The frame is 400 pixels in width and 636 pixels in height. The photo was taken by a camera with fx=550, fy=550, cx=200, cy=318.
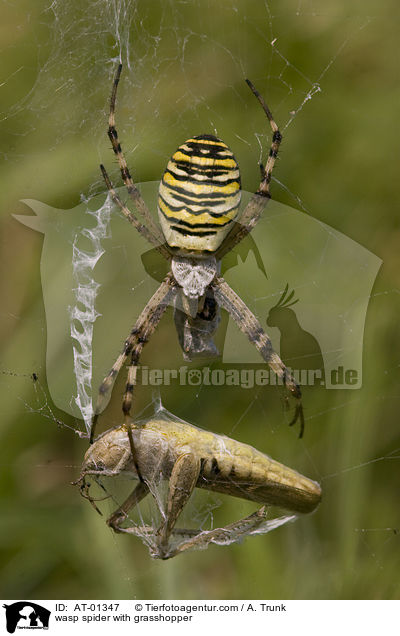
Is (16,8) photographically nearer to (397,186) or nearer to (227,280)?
(227,280)

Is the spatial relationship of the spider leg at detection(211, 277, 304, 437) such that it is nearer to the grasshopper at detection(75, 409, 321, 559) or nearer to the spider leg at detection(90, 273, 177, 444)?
the spider leg at detection(90, 273, 177, 444)

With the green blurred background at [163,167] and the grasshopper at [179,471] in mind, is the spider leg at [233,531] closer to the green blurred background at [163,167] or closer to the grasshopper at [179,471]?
the grasshopper at [179,471]

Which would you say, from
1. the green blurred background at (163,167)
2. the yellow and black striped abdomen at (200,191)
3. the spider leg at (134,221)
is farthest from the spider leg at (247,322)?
the yellow and black striped abdomen at (200,191)

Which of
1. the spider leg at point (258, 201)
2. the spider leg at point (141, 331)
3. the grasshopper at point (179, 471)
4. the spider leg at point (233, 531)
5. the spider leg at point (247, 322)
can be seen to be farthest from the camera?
the spider leg at point (247, 322)

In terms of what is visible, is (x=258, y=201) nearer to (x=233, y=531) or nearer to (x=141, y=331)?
(x=141, y=331)

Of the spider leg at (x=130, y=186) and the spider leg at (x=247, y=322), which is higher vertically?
the spider leg at (x=130, y=186)
